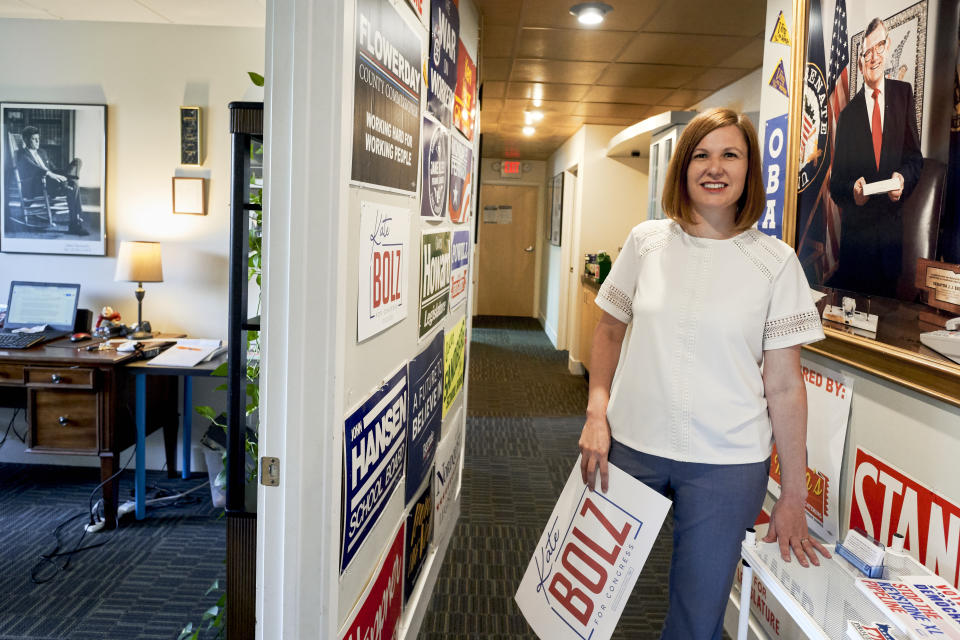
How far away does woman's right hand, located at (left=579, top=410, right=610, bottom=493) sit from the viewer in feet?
5.08

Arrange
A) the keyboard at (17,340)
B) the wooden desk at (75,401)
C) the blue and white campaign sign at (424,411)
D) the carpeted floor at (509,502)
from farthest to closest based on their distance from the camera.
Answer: the keyboard at (17,340) → the wooden desk at (75,401) → the carpeted floor at (509,502) → the blue and white campaign sign at (424,411)

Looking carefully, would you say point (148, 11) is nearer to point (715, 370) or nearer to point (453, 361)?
point (453, 361)

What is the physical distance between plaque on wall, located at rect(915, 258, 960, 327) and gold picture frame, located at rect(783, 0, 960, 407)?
8cm

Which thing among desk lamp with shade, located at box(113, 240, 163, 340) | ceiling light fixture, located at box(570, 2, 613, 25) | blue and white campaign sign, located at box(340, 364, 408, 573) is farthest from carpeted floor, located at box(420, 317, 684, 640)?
ceiling light fixture, located at box(570, 2, 613, 25)

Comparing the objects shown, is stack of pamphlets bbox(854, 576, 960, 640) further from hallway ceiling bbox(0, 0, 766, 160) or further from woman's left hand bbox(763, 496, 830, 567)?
hallway ceiling bbox(0, 0, 766, 160)

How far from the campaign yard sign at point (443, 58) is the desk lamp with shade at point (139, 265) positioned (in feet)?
5.98

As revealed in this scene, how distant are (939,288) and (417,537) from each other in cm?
160

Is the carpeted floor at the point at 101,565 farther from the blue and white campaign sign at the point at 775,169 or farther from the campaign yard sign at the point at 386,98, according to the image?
the blue and white campaign sign at the point at 775,169

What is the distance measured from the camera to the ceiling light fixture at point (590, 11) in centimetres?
302

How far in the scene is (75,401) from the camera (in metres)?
2.96

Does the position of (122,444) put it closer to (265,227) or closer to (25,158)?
(25,158)

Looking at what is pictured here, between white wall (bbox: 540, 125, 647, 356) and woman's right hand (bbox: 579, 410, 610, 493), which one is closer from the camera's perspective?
woman's right hand (bbox: 579, 410, 610, 493)

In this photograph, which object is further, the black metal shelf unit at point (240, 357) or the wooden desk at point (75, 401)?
the wooden desk at point (75, 401)

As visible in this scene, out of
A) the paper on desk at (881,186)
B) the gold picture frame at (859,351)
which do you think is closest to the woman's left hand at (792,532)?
the gold picture frame at (859,351)
